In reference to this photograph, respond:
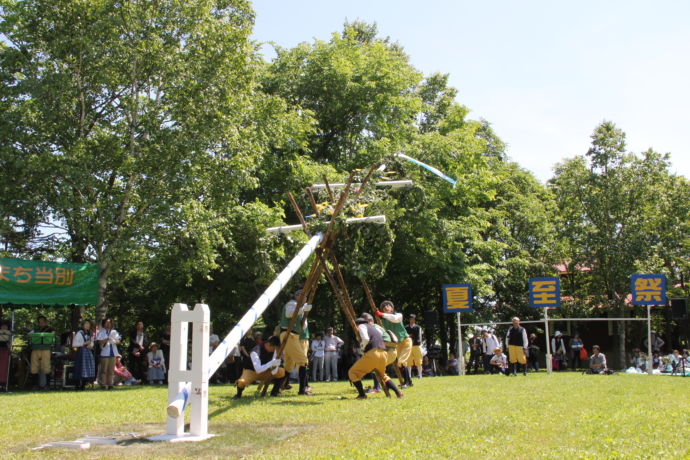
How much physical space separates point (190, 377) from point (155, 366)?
14070 mm

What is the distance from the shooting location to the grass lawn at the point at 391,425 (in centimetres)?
693

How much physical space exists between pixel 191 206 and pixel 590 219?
2566 cm

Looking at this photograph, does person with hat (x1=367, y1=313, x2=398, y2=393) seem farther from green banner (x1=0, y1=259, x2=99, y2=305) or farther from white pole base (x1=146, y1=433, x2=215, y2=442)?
green banner (x1=0, y1=259, x2=99, y2=305)

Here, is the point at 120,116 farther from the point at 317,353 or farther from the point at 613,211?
the point at 613,211

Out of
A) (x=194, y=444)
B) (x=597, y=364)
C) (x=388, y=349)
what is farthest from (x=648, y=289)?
(x=194, y=444)

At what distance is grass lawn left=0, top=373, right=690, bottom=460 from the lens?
22.7 ft

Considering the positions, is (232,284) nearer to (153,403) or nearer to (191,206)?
(191,206)

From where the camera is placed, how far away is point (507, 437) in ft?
25.0

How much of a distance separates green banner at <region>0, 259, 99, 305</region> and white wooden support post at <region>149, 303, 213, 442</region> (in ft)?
37.8

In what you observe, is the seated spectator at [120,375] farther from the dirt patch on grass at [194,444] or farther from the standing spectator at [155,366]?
the dirt patch on grass at [194,444]

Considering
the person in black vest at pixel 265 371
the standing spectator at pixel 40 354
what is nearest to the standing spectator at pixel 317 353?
the standing spectator at pixel 40 354

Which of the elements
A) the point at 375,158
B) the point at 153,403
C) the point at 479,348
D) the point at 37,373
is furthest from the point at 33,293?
the point at 479,348

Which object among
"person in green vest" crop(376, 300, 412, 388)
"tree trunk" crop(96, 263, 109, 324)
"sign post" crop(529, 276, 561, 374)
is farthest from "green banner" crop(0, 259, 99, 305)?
"sign post" crop(529, 276, 561, 374)

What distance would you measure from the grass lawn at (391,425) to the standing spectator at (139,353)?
7758mm
